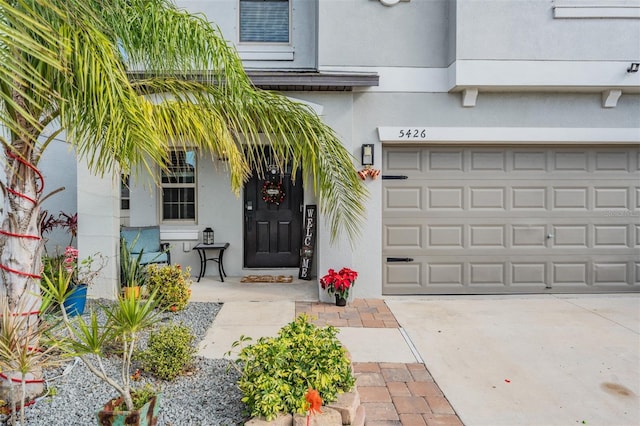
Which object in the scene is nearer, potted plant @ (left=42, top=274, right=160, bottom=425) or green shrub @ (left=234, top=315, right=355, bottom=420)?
potted plant @ (left=42, top=274, right=160, bottom=425)

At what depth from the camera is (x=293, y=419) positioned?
2406 millimetres

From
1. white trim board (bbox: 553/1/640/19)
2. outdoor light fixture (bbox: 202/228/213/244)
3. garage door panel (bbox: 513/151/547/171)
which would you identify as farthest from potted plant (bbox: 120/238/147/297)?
white trim board (bbox: 553/1/640/19)

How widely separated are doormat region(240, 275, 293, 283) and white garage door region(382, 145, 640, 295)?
76.8 inches

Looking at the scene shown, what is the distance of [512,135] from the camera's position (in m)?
5.93

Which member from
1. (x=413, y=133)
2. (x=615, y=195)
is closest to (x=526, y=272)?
(x=615, y=195)

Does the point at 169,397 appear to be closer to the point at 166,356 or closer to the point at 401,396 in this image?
the point at 166,356

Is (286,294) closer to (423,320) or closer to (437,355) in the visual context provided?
(423,320)

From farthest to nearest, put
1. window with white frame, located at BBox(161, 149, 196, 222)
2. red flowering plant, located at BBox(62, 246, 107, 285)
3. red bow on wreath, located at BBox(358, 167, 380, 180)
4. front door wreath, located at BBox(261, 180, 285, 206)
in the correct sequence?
front door wreath, located at BBox(261, 180, 285, 206), window with white frame, located at BBox(161, 149, 196, 222), red bow on wreath, located at BBox(358, 167, 380, 180), red flowering plant, located at BBox(62, 246, 107, 285)

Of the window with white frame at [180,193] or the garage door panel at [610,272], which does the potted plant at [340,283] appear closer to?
the window with white frame at [180,193]

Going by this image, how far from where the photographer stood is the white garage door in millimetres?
6129

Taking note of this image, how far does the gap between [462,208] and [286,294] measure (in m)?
3.13

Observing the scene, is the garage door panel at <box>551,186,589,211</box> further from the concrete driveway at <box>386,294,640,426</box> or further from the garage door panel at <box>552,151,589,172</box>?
the concrete driveway at <box>386,294,640,426</box>

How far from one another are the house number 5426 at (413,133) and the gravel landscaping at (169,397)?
4083 mm

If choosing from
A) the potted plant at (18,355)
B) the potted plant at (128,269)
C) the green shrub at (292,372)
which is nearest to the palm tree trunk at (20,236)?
the potted plant at (18,355)
